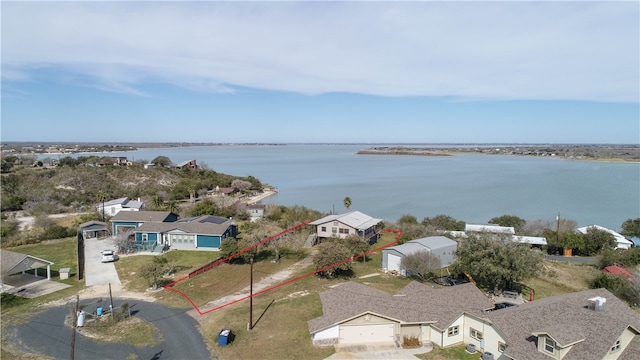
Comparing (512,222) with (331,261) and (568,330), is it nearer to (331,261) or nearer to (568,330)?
(331,261)

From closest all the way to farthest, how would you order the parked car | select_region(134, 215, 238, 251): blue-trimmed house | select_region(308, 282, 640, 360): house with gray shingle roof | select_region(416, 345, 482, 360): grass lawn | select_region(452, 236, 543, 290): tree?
select_region(308, 282, 640, 360): house with gray shingle roof → select_region(416, 345, 482, 360): grass lawn → select_region(452, 236, 543, 290): tree → the parked car → select_region(134, 215, 238, 251): blue-trimmed house

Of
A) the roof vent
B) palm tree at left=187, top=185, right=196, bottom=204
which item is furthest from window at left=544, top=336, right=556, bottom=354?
palm tree at left=187, top=185, right=196, bottom=204

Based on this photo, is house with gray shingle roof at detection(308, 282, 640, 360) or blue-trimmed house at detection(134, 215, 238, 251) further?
blue-trimmed house at detection(134, 215, 238, 251)

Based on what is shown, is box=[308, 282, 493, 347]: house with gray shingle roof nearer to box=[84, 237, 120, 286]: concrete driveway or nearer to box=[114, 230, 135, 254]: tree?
box=[84, 237, 120, 286]: concrete driveway

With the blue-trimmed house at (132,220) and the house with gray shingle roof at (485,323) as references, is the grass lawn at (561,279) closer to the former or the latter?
the house with gray shingle roof at (485,323)

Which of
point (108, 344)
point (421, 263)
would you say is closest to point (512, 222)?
point (421, 263)

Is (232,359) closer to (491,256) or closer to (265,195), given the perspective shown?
(491,256)
